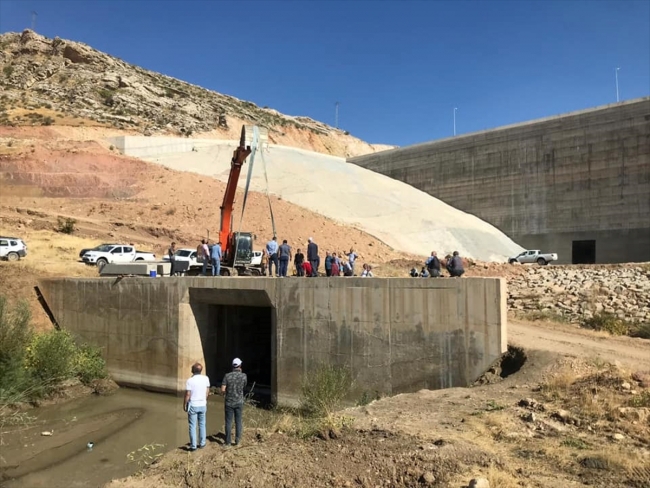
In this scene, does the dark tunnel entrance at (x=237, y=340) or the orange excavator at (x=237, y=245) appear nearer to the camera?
the dark tunnel entrance at (x=237, y=340)

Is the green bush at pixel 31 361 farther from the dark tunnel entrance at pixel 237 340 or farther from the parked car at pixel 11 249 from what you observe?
the parked car at pixel 11 249

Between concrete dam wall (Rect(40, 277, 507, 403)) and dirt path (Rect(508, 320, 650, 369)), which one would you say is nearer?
dirt path (Rect(508, 320, 650, 369))

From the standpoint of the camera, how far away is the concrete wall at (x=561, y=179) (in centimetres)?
3500

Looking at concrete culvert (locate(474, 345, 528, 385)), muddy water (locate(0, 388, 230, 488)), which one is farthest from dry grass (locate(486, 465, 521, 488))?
muddy water (locate(0, 388, 230, 488))

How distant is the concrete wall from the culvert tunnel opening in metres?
27.1

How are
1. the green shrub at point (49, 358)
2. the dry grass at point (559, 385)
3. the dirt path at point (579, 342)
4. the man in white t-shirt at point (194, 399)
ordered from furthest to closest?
the green shrub at point (49, 358) → the dirt path at point (579, 342) → the dry grass at point (559, 385) → the man in white t-shirt at point (194, 399)

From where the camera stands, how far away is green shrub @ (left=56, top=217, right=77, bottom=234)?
33438 millimetres

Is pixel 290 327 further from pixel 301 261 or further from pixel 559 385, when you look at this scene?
pixel 559 385

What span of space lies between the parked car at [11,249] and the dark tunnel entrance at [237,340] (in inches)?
514

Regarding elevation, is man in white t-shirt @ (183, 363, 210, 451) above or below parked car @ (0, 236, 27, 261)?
below

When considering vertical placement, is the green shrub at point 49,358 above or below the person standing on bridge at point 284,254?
below

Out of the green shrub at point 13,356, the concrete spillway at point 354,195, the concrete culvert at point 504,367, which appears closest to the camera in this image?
the concrete culvert at point 504,367

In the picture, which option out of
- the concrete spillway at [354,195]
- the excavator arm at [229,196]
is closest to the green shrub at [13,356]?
the excavator arm at [229,196]

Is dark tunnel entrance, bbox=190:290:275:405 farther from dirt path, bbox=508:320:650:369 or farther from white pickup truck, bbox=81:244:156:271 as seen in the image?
white pickup truck, bbox=81:244:156:271
